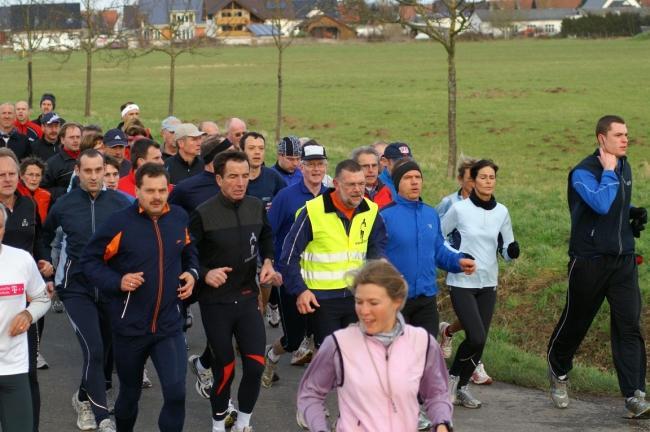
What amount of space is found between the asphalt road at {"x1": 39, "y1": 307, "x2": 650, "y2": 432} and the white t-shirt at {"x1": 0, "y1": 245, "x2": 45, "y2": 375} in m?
2.00

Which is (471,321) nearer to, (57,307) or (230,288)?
(230,288)

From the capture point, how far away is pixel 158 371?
25.0 ft

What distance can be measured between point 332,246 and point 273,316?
157 inches

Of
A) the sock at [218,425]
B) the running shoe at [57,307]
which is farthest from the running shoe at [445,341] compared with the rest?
the running shoe at [57,307]

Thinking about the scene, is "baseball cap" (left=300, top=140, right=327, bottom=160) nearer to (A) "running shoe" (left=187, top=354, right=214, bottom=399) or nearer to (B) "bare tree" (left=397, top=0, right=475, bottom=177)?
(A) "running shoe" (left=187, top=354, right=214, bottom=399)

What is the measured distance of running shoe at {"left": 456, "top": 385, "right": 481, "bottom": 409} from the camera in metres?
9.09

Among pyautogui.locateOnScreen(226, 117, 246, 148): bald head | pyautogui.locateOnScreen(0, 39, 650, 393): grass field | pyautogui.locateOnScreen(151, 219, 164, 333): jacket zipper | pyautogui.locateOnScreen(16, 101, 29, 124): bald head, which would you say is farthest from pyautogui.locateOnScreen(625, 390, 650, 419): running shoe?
pyautogui.locateOnScreen(16, 101, 29, 124): bald head

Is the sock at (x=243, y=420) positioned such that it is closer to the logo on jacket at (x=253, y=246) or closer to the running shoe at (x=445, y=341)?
the logo on jacket at (x=253, y=246)

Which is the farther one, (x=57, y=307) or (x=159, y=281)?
(x=57, y=307)

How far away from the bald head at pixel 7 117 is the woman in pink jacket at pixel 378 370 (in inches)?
470

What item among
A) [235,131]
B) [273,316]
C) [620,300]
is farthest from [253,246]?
[235,131]

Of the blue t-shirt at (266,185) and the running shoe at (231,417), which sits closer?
the running shoe at (231,417)

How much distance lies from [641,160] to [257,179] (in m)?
19.2

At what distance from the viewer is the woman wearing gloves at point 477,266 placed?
9055 mm
